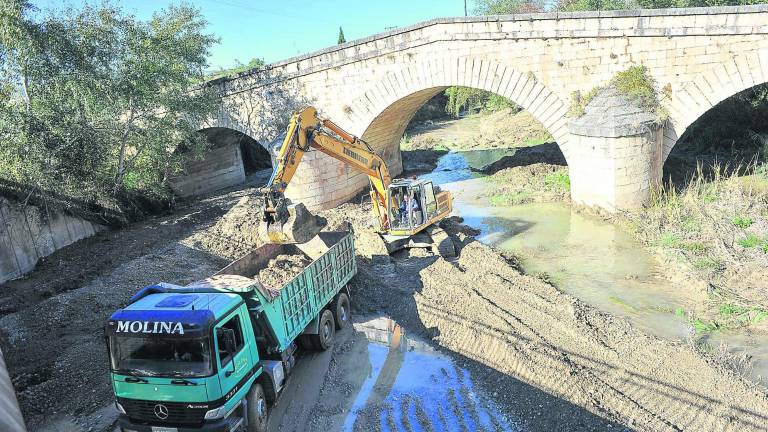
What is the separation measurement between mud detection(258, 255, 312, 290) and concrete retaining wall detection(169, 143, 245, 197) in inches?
593

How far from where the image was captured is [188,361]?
623cm

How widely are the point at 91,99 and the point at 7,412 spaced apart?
13494 mm

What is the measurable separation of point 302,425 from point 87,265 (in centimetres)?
985

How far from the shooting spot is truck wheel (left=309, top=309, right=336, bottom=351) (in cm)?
934

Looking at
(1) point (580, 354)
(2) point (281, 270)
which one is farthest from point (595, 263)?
(2) point (281, 270)

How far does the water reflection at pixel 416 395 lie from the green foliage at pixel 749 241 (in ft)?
24.4

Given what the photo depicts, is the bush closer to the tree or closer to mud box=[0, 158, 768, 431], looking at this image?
mud box=[0, 158, 768, 431]

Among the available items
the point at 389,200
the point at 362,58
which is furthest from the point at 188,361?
the point at 362,58

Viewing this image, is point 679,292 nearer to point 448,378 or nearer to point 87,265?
point 448,378

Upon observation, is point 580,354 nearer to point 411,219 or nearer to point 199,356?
point 199,356

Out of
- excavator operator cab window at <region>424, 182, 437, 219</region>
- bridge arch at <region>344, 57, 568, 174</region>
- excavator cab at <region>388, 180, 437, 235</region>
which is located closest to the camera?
excavator cab at <region>388, 180, 437, 235</region>

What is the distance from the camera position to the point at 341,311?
10.4 metres

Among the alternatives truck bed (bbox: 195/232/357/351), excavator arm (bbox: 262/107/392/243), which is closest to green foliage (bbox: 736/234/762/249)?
excavator arm (bbox: 262/107/392/243)

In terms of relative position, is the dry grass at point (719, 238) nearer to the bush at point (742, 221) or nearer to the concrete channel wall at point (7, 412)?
the bush at point (742, 221)
